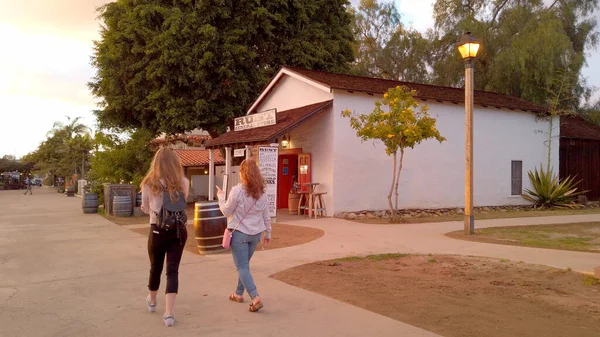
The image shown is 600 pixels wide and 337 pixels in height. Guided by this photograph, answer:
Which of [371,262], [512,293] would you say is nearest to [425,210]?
[371,262]

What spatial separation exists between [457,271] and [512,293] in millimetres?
1334

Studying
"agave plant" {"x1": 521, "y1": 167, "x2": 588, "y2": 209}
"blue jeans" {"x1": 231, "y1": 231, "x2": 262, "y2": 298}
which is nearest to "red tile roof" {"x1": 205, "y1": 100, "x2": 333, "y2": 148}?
"blue jeans" {"x1": 231, "y1": 231, "x2": 262, "y2": 298}

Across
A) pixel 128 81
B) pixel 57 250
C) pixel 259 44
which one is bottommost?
pixel 57 250

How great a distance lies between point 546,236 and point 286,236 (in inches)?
248

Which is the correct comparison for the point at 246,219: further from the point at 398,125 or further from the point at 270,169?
the point at 398,125

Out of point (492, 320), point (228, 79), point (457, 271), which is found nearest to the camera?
point (492, 320)

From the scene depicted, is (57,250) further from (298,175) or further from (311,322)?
(298,175)

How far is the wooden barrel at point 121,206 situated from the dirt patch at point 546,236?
38.7 feet

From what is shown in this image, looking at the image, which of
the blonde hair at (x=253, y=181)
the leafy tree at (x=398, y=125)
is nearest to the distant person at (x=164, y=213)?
the blonde hair at (x=253, y=181)

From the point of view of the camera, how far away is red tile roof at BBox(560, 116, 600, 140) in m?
22.8

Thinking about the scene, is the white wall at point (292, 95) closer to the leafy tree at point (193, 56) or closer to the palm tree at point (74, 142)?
the leafy tree at point (193, 56)

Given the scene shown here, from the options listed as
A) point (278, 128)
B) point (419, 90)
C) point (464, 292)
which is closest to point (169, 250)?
point (464, 292)

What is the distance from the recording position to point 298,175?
58.5 ft

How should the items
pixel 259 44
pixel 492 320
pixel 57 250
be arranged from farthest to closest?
pixel 259 44
pixel 57 250
pixel 492 320
